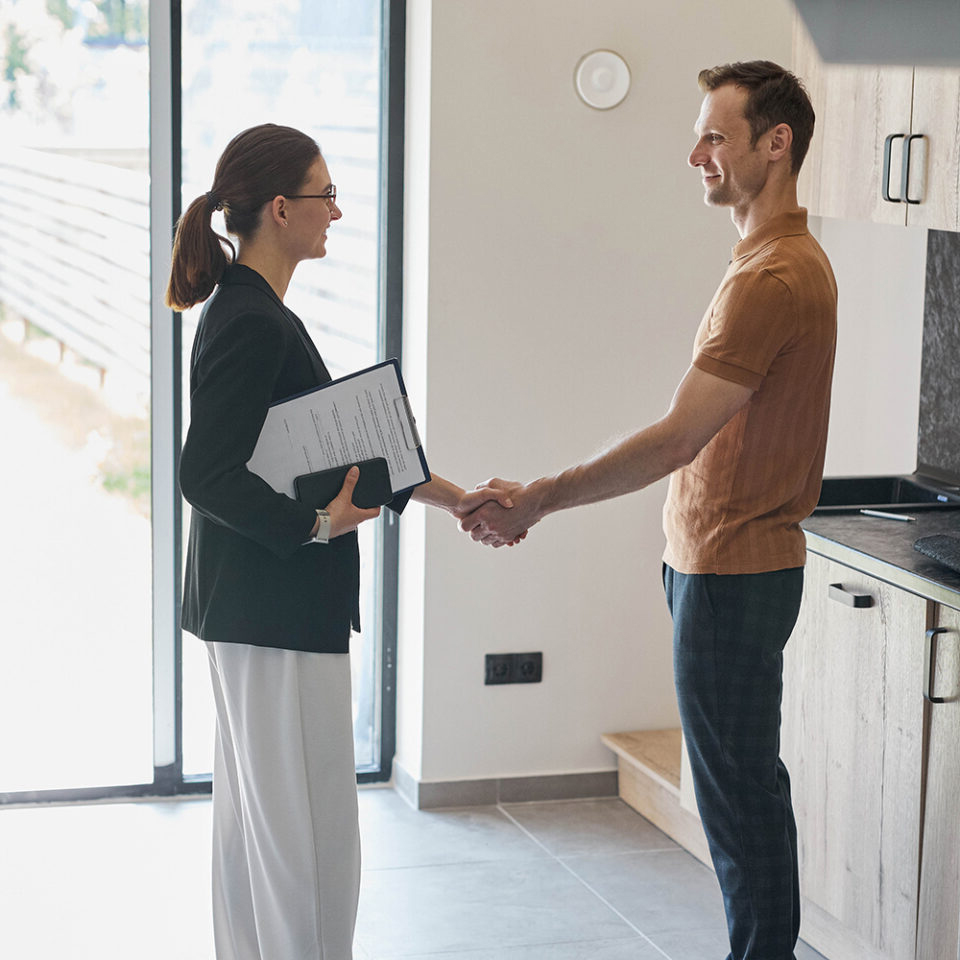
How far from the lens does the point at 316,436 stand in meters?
2.06

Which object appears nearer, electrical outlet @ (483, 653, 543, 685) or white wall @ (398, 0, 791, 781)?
white wall @ (398, 0, 791, 781)

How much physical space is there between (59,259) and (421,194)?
3.15ft

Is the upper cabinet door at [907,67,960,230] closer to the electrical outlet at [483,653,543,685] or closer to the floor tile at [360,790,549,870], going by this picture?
the electrical outlet at [483,653,543,685]

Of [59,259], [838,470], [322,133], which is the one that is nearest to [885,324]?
[838,470]

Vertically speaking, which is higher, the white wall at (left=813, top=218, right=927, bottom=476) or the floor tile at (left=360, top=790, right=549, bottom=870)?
the white wall at (left=813, top=218, right=927, bottom=476)

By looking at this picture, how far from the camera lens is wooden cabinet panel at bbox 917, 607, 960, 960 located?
228 cm

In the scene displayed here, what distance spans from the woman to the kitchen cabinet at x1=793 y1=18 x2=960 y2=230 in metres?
1.20

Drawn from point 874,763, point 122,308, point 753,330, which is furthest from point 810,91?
point 122,308

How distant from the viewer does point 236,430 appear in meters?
1.97

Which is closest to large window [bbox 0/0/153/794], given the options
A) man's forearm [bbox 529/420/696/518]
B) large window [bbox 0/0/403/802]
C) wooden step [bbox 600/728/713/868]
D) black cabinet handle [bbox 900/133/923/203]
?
large window [bbox 0/0/403/802]

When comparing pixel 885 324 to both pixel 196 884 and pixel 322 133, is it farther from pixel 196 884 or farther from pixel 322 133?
pixel 196 884

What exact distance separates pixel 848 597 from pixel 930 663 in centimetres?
24

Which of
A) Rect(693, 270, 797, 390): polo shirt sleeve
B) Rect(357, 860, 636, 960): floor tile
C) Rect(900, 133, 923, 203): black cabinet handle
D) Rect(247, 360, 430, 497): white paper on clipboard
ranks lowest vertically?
Rect(357, 860, 636, 960): floor tile

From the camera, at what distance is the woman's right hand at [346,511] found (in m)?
2.07
